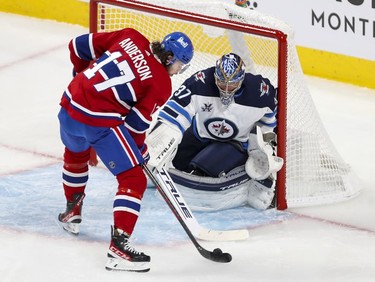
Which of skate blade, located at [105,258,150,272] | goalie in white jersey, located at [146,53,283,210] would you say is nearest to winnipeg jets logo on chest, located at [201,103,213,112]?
goalie in white jersey, located at [146,53,283,210]

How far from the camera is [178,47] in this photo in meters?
5.20

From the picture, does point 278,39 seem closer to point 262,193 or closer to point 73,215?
point 262,193

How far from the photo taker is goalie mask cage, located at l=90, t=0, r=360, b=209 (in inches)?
228

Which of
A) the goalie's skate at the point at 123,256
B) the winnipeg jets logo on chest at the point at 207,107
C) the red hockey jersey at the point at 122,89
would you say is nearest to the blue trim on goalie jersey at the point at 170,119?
the winnipeg jets logo on chest at the point at 207,107

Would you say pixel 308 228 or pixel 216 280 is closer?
pixel 216 280

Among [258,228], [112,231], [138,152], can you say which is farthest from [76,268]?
[258,228]

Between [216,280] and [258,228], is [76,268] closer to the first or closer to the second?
[216,280]

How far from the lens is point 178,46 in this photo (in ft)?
17.1

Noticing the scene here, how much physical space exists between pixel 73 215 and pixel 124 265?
1.65 ft

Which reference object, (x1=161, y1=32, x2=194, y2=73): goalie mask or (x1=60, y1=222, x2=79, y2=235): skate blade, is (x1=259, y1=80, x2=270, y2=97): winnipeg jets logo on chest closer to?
(x1=161, y1=32, x2=194, y2=73): goalie mask

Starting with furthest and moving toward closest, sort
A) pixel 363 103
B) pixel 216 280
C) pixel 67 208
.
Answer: pixel 363 103 → pixel 67 208 → pixel 216 280

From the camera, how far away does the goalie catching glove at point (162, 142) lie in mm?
5664

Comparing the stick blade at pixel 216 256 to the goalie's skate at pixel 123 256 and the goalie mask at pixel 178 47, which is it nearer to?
the goalie's skate at pixel 123 256

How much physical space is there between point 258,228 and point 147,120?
867 mm
